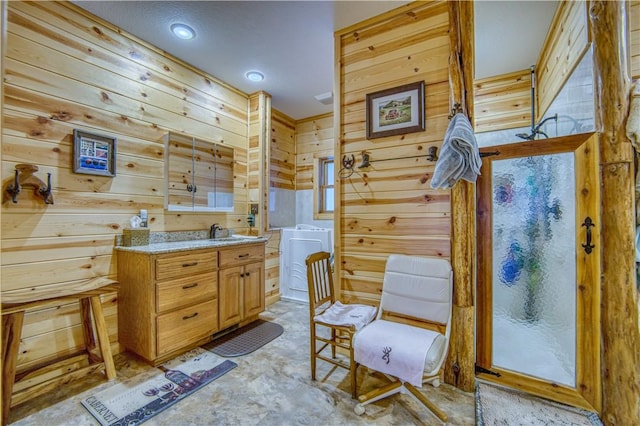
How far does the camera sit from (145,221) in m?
2.57

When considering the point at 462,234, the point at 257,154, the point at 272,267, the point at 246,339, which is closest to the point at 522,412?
the point at 462,234

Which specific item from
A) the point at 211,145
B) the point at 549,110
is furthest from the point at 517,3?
the point at 211,145

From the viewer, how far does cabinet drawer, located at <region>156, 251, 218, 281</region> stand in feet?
7.32

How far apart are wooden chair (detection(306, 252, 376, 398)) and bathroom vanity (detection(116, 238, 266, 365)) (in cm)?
101

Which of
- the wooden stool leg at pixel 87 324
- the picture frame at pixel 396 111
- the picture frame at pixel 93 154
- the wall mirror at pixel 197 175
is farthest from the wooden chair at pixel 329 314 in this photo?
the picture frame at pixel 93 154

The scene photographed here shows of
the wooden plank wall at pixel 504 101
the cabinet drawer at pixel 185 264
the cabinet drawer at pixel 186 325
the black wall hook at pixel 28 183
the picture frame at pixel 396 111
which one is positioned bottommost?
the cabinet drawer at pixel 186 325

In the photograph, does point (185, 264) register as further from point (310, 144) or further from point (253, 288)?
point (310, 144)

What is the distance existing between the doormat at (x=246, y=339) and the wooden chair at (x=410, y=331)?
1.15 metres

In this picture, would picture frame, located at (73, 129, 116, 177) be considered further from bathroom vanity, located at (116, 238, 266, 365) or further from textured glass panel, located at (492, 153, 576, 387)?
A: textured glass panel, located at (492, 153, 576, 387)

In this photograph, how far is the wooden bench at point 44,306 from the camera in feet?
5.51

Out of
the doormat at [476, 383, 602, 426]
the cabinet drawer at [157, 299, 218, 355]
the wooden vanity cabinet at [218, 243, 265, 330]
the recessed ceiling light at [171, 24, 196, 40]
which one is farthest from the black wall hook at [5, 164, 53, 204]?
the doormat at [476, 383, 602, 426]

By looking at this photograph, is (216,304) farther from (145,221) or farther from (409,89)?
(409,89)

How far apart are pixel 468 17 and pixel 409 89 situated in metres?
0.58

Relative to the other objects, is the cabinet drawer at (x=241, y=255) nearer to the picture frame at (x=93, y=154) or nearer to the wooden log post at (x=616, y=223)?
the picture frame at (x=93, y=154)
